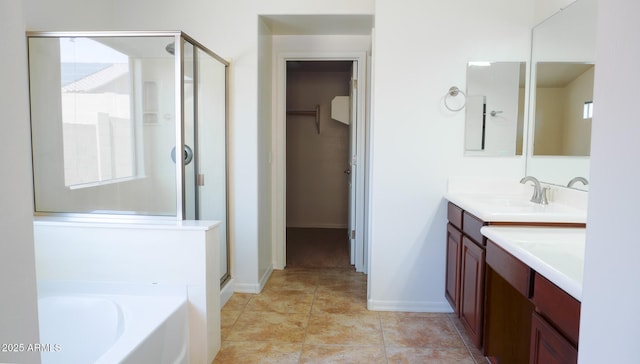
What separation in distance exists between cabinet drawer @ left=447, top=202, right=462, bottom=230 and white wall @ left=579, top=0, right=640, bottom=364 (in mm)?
1601

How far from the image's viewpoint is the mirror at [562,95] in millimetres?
2008

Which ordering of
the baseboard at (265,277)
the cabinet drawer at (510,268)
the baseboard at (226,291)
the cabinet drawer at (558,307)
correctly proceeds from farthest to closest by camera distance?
the baseboard at (265,277)
the baseboard at (226,291)
the cabinet drawer at (510,268)
the cabinet drawer at (558,307)

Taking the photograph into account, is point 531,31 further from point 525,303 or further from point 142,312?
point 142,312

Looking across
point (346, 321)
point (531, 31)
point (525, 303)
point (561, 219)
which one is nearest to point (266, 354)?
point (346, 321)

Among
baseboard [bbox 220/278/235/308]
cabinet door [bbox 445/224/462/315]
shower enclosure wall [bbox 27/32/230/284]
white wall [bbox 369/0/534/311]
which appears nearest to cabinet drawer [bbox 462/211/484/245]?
cabinet door [bbox 445/224/462/315]

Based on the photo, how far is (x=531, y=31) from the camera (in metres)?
2.57

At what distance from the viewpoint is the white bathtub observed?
164 centimetres

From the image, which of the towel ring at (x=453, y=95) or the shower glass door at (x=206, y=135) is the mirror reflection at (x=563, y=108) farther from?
the shower glass door at (x=206, y=135)

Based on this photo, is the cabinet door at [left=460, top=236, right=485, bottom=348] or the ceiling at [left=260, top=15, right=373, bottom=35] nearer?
the cabinet door at [left=460, top=236, right=485, bottom=348]

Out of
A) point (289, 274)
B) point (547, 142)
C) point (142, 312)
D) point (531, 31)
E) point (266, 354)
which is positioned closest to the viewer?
A: point (142, 312)

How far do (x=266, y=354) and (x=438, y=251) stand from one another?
1347 mm

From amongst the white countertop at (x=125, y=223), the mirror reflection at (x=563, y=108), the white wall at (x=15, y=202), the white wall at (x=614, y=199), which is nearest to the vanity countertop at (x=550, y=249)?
the white wall at (x=614, y=199)

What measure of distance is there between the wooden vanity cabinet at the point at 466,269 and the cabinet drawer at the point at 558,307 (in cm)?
64

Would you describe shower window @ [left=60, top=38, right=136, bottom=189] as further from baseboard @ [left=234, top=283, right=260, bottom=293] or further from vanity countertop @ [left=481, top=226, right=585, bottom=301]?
vanity countertop @ [left=481, top=226, right=585, bottom=301]
